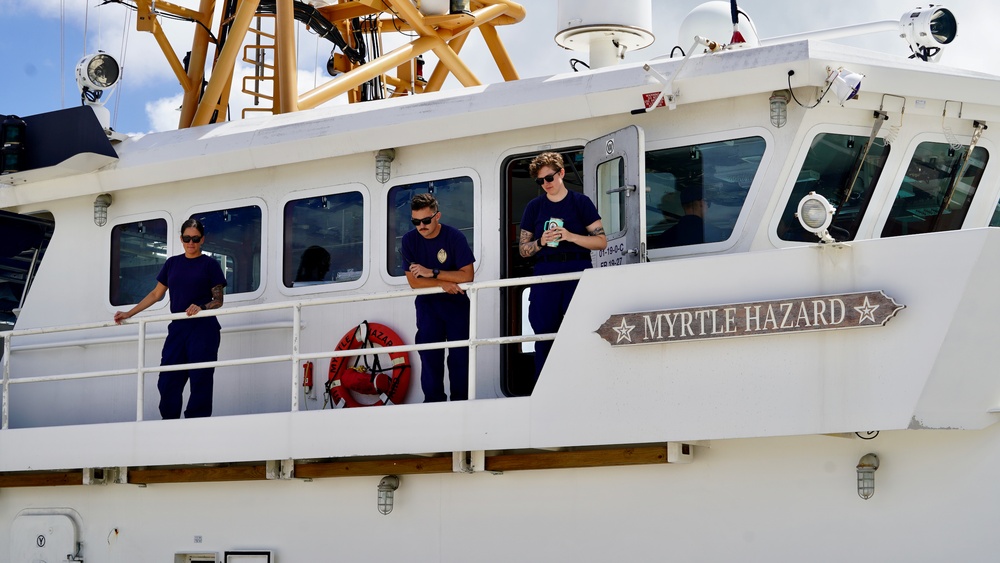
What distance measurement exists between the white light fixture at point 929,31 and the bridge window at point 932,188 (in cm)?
114

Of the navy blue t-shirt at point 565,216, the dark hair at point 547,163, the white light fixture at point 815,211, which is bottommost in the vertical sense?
the white light fixture at point 815,211

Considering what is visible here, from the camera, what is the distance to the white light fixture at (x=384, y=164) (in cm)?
933

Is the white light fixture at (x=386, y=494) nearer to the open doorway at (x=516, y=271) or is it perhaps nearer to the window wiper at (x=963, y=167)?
the open doorway at (x=516, y=271)

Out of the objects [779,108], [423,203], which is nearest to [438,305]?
[423,203]

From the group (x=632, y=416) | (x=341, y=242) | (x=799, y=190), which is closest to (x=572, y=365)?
(x=632, y=416)

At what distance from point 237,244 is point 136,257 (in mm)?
1141

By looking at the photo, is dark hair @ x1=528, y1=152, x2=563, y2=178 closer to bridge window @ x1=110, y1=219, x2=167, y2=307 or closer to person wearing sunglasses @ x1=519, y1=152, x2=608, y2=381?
person wearing sunglasses @ x1=519, y1=152, x2=608, y2=381

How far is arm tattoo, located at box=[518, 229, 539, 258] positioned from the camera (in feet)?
25.7

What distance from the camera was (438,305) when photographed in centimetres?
838


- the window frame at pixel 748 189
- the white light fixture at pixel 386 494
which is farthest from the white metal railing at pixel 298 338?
the window frame at pixel 748 189

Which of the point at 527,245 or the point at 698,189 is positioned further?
the point at 698,189

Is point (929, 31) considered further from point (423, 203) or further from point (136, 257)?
point (136, 257)

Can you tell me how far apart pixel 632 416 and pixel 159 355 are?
15.1 ft

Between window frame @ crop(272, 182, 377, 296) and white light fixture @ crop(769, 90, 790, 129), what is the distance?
316 centimetres
